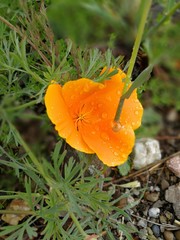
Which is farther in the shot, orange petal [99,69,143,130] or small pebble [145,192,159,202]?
small pebble [145,192,159,202]

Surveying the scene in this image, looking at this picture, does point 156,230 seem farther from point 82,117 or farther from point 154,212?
point 82,117

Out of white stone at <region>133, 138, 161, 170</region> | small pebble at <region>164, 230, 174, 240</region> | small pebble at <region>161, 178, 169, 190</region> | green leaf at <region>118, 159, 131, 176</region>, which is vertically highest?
green leaf at <region>118, 159, 131, 176</region>

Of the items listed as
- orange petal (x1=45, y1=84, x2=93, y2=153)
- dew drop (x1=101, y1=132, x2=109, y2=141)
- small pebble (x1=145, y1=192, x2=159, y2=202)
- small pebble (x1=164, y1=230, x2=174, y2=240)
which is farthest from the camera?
small pebble (x1=145, y1=192, x2=159, y2=202)

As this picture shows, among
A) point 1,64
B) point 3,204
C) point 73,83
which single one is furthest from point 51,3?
point 3,204

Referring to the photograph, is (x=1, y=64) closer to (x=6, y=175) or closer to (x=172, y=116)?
(x=6, y=175)

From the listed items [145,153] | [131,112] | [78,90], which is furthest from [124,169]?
[78,90]

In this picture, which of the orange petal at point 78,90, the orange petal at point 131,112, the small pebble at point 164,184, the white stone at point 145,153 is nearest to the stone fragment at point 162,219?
the small pebble at point 164,184

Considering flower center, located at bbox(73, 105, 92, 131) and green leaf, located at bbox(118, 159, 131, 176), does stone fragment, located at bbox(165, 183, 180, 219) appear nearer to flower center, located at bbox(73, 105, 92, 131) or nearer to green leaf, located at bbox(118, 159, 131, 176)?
green leaf, located at bbox(118, 159, 131, 176)

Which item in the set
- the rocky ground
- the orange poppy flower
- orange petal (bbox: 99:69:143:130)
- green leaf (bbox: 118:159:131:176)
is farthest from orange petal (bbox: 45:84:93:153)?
green leaf (bbox: 118:159:131:176)
